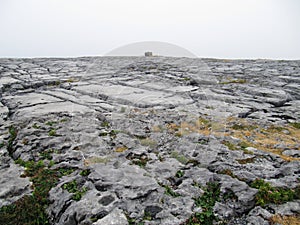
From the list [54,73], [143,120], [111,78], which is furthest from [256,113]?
[54,73]

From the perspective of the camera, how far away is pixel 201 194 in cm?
284

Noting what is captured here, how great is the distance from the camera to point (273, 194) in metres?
2.75

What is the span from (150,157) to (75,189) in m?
1.13

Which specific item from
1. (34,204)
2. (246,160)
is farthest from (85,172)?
(246,160)

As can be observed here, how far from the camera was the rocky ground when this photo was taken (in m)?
2.62

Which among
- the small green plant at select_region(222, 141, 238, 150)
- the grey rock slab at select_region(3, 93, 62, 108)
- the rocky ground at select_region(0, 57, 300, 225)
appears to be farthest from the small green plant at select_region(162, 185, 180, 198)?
the grey rock slab at select_region(3, 93, 62, 108)

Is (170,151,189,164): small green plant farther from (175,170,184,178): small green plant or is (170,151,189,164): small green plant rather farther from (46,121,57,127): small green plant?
(46,121,57,127): small green plant

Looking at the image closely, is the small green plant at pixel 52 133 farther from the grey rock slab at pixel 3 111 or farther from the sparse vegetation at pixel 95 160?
the grey rock slab at pixel 3 111

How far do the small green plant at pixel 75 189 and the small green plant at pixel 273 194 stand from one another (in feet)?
6.12

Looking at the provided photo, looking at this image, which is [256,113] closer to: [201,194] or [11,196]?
[201,194]

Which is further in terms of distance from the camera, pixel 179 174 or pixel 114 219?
pixel 179 174

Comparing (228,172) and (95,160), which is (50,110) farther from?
(228,172)

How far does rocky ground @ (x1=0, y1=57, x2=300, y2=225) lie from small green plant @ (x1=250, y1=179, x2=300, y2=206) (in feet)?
0.03

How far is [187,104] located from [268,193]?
3319 millimetres
